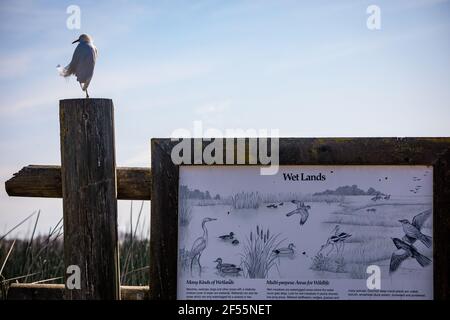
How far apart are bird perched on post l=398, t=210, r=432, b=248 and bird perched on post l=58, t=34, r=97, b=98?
2.63 metres

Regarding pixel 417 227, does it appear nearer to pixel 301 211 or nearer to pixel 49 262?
pixel 301 211

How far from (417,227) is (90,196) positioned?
2.18 meters

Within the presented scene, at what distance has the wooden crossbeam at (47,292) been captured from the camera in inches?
175

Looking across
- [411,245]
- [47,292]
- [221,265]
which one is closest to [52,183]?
[47,292]

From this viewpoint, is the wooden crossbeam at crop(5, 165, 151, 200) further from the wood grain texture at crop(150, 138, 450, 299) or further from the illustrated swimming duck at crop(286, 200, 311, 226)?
the illustrated swimming duck at crop(286, 200, 311, 226)

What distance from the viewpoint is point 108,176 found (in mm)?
4176

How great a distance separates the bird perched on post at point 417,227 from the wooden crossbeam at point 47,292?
1.84 m

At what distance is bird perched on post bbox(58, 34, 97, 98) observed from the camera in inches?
196

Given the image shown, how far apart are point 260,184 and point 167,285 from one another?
91 cm

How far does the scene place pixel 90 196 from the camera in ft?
13.6

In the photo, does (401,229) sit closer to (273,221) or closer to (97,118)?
(273,221)

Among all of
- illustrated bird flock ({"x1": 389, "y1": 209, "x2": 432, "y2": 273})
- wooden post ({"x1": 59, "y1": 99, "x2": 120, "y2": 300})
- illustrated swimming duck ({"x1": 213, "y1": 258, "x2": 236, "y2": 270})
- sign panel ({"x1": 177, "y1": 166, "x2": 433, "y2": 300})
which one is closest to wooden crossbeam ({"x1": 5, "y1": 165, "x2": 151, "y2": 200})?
wooden post ({"x1": 59, "y1": 99, "x2": 120, "y2": 300})
